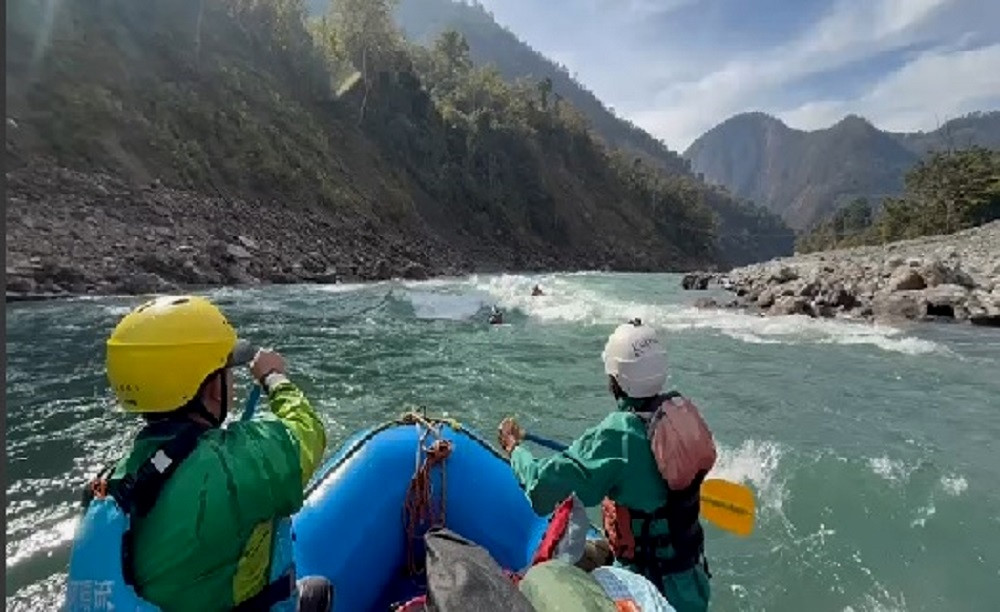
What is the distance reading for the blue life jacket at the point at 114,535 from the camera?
1.68 metres

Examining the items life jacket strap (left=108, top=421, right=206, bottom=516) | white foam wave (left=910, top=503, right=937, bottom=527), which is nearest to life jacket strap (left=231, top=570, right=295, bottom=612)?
life jacket strap (left=108, top=421, right=206, bottom=516)

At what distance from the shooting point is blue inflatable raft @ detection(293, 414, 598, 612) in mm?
3258

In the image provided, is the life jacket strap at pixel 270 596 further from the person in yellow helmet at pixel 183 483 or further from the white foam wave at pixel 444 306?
the white foam wave at pixel 444 306

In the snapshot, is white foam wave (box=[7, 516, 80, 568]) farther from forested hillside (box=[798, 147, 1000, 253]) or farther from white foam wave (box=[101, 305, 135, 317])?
forested hillside (box=[798, 147, 1000, 253])

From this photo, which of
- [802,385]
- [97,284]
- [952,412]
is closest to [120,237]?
[97,284]

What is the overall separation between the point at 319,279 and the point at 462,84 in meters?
56.3

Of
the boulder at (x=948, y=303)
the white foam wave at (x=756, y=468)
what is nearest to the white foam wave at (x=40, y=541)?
the white foam wave at (x=756, y=468)

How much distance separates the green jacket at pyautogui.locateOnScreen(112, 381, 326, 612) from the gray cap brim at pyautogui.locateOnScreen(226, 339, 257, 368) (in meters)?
0.17

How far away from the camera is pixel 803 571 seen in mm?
4824

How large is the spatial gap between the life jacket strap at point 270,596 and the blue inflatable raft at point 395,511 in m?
1.09

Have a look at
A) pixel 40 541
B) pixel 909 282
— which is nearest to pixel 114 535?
pixel 40 541

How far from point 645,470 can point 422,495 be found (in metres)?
1.26

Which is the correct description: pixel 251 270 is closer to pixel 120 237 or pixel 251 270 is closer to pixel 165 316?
pixel 120 237

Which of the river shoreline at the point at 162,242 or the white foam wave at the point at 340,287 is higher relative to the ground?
the river shoreline at the point at 162,242
